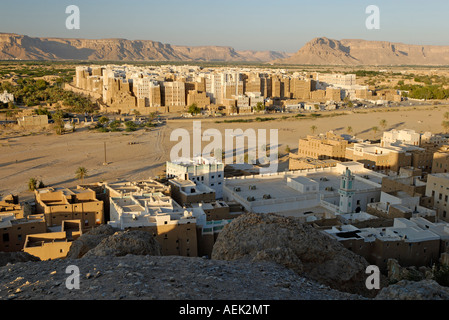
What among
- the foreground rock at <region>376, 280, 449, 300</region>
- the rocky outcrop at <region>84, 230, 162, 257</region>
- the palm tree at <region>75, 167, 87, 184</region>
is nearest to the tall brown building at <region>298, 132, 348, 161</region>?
the palm tree at <region>75, 167, 87, 184</region>

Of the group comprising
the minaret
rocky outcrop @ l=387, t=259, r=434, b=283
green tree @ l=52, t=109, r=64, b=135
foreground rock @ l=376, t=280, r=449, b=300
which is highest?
foreground rock @ l=376, t=280, r=449, b=300

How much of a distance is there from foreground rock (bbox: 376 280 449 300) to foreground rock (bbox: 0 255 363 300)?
1.04 metres

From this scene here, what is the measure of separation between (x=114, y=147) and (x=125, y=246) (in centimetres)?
3339

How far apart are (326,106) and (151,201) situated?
62.0 meters

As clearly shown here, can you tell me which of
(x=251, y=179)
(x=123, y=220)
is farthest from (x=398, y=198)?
(x=123, y=220)

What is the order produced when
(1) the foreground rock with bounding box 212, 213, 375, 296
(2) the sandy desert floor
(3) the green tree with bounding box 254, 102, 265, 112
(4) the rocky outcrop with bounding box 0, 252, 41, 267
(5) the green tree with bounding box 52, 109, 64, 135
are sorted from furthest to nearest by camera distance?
(3) the green tree with bounding box 254, 102, 265, 112 < (5) the green tree with bounding box 52, 109, 64, 135 < (2) the sandy desert floor < (4) the rocky outcrop with bounding box 0, 252, 41, 267 < (1) the foreground rock with bounding box 212, 213, 375, 296

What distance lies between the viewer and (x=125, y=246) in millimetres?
12008

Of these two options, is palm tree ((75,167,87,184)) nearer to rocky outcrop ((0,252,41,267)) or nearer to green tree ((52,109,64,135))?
rocky outcrop ((0,252,41,267))

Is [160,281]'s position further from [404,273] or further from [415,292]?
[404,273]

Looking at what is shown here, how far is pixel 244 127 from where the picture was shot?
57.4 m

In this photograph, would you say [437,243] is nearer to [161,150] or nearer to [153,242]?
[153,242]

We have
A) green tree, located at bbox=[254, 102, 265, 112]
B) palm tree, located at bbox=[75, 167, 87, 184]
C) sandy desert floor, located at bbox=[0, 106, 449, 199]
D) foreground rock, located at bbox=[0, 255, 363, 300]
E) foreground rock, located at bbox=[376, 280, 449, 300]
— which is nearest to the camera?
foreground rock, located at bbox=[376, 280, 449, 300]

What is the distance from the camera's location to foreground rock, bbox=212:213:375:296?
11.0 metres

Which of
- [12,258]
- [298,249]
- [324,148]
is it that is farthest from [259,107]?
[298,249]
